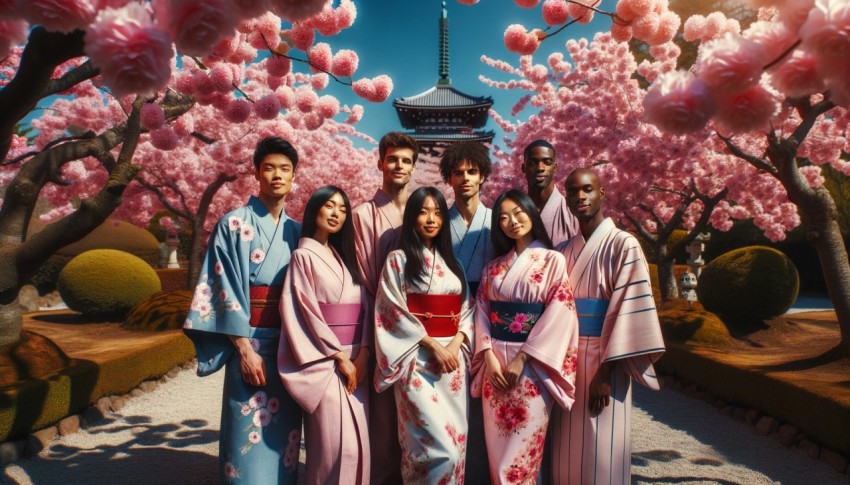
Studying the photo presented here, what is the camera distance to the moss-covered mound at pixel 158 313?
885cm

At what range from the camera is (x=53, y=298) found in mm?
15023

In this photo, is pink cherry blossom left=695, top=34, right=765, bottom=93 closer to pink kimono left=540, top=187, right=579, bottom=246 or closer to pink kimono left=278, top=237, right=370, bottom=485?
pink kimono left=278, top=237, right=370, bottom=485

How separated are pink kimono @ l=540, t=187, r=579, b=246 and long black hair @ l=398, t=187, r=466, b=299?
Result: 2.56 feet

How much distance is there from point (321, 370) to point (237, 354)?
→ 0.48 metres

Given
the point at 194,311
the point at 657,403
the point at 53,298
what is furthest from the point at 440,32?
the point at 194,311

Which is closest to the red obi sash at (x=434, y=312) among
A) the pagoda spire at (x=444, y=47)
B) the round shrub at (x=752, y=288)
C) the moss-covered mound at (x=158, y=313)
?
the moss-covered mound at (x=158, y=313)

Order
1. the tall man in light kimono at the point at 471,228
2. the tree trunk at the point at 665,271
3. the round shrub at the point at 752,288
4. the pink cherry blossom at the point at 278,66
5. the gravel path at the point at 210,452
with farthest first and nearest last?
1. the tree trunk at the point at 665,271
2. the round shrub at the point at 752,288
3. the pink cherry blossom at the point at 278,66
4. the gravel path at the point at 210,452
5. the tall man in light kimono at the point at 471,228

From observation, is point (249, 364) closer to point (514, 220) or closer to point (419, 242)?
point (419, 242)

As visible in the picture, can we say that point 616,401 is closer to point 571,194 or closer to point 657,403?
point 571,194

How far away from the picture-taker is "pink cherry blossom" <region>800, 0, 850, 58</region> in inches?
41.2

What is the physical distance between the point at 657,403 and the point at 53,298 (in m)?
15.3

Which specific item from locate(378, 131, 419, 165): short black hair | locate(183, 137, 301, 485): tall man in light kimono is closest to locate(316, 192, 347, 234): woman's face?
locate(183, 137, 301, 485): tall man in light kimono

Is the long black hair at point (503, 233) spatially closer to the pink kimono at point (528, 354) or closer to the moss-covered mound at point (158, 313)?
the pink kimono at point (528, 354)

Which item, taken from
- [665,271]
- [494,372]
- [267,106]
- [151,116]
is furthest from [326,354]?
[665,271]
